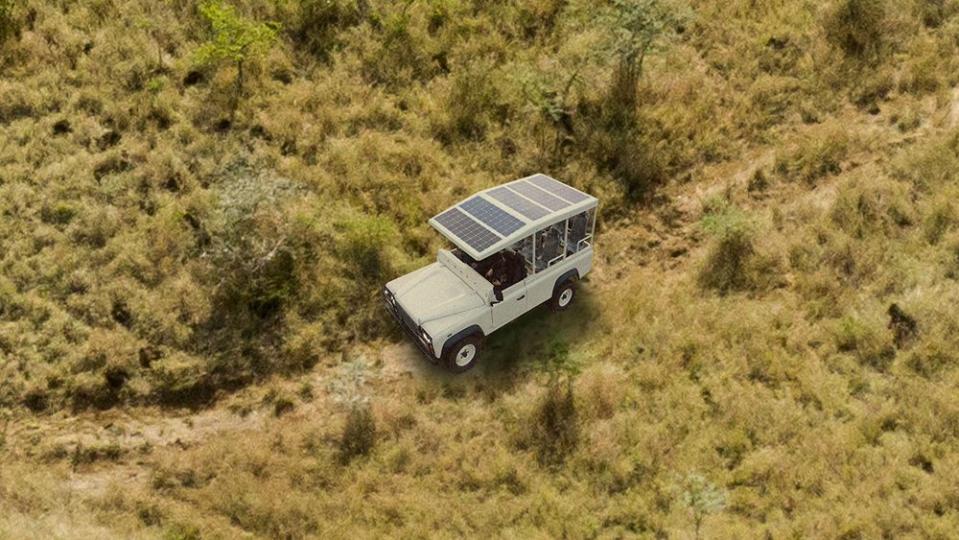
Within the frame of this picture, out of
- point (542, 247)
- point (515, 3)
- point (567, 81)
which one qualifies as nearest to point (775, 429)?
point (542, 247)

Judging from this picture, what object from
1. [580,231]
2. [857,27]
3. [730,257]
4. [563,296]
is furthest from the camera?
[857,27]

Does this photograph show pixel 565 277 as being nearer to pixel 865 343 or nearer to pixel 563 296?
pixel 563 296

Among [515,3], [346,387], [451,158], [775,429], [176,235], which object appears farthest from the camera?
[515,3]

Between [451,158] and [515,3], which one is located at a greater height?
[515,3]

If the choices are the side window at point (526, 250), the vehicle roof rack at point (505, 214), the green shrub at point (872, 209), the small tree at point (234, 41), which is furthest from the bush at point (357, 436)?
the green shrub at point (872, 209)

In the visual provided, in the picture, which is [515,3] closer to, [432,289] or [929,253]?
[432,289]

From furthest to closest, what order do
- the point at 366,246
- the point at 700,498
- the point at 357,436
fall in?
the point at 366,246 < the point at 357,436 < the point at 700,498

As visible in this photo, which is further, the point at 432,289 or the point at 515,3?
the point at 515,3

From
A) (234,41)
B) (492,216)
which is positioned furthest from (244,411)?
(234,41)
